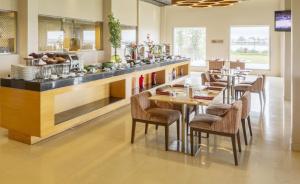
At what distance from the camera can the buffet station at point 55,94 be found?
15.8 feet

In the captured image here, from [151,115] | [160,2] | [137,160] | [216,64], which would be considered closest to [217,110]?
[151,115]

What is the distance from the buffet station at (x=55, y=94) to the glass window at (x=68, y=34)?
1.97m

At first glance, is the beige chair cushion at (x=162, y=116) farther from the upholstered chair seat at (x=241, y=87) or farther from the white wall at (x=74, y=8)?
the white wall at (x=74, y=8)

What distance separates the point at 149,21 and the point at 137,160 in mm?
10979

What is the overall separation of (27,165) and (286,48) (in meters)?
7.74

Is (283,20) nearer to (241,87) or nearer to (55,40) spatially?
(241,87)

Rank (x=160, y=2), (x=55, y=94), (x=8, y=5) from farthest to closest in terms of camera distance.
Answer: (x=160, y=2), (x=8, y=5), (x=55, y=94)

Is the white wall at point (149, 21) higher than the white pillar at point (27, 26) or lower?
higher

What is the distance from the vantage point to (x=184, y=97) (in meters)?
4.81

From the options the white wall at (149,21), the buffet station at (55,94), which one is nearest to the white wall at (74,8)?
the buffet station at (55,94)

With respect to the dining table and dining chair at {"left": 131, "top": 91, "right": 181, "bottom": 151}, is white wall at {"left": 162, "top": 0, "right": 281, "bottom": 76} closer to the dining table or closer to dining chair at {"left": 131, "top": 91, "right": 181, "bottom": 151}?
the dining table

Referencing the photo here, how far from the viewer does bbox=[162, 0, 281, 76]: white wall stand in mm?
14711

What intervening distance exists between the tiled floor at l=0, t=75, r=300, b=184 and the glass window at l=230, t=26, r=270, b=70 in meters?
10.4

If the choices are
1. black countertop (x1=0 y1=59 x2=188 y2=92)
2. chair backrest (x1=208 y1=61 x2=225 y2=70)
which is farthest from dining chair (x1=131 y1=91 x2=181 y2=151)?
chair backrest (x1=208 y1=61 x2=225 y2=70)
